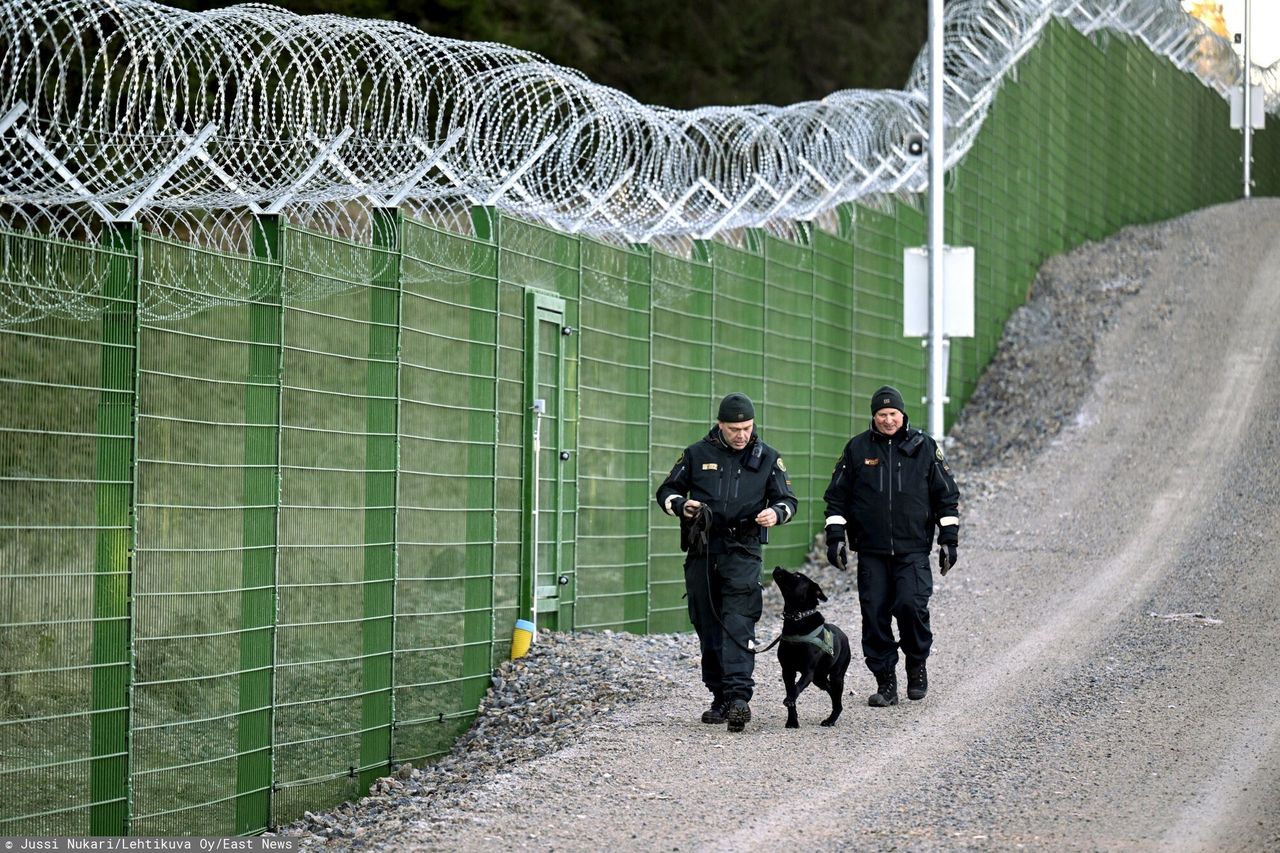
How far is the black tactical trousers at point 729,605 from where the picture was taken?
8516mm

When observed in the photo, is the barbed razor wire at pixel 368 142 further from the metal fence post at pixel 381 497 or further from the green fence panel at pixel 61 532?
the metal fence post at pixel 381 497

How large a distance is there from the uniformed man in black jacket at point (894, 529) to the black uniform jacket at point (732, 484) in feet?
2.49

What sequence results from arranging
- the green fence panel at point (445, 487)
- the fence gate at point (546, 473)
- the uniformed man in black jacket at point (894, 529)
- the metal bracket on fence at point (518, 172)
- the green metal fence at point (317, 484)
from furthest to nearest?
the fence gate at point (546, 473) → the metal bracket on fence at point (518, 172) → the green fence panel at point (445, 487) → the uniformed man in black jacket at point (894, 529) → the green metal fence at point (317, 484)

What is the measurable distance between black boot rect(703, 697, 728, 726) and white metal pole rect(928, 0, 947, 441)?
7032 mm

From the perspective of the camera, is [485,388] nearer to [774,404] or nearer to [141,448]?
[141,448]

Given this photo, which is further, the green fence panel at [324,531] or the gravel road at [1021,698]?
the green fence panel at [324,531]

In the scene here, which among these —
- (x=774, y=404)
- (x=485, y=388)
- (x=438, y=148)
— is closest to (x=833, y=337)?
(x=774, y=404)

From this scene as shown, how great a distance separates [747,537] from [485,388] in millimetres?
2743

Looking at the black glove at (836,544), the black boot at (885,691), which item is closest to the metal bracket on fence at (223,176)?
the black glove at (836,544)

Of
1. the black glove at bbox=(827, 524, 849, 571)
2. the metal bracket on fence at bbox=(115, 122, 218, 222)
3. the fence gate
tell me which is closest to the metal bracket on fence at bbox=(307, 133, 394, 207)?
the metal bracket on fence at bbox=(115, 122, 218, 222)

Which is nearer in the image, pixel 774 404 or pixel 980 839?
pixel 980 839

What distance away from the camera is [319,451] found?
8.90 metres

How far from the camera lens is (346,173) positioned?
28.5ft

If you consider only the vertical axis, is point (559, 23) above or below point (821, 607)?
above
